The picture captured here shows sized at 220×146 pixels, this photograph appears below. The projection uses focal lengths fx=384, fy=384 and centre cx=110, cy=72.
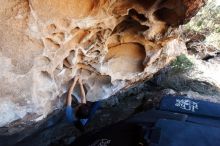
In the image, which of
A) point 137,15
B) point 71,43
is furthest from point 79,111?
point 137,15

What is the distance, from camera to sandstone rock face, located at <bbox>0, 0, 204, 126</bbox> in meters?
1.82

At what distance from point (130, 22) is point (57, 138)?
1.37 m

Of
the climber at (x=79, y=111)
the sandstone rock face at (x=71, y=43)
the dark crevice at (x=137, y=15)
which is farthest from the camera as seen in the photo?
the climber at (x=79, y=111)

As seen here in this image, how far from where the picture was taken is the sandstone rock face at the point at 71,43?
5.96 feet

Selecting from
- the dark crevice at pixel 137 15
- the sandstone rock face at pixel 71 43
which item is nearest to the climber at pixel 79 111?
the sandstone rock face at pixel 71 43

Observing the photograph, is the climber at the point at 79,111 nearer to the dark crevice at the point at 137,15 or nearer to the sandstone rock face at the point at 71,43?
the sandstone rock face at the point at 71,43

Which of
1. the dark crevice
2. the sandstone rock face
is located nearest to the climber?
the sandstone rock face

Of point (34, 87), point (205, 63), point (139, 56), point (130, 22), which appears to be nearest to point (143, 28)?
point (130, 22)

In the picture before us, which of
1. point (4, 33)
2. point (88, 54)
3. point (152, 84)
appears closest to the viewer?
point (4, 33)

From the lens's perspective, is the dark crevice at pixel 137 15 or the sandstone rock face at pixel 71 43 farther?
the dark crevice at pixel 137 15

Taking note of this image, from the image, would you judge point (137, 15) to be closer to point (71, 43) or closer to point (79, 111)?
point (71, 43)

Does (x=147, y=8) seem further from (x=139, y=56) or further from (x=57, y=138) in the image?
(x=57, y=138)

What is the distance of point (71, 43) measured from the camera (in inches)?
80.0

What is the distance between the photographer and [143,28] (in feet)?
7.39
